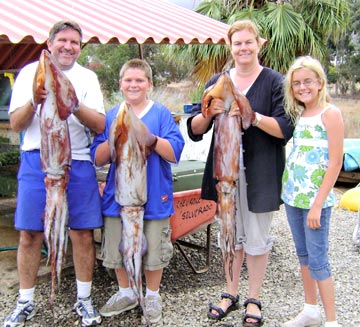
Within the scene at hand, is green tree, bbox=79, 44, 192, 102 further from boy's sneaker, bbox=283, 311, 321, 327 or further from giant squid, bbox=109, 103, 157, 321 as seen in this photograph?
giant squid, bbox=109, 103, 157, 321

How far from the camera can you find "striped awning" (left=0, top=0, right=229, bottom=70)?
421 centimetres

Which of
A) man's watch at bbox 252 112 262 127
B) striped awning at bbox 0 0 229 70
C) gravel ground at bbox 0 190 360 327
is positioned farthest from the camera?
striped awning at bbox 0 0 229 70

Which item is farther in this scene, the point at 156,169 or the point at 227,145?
the point at 156,169

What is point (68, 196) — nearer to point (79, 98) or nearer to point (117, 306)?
point (79, 98)

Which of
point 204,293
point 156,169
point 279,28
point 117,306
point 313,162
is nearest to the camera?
point 313,162

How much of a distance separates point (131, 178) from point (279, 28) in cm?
849

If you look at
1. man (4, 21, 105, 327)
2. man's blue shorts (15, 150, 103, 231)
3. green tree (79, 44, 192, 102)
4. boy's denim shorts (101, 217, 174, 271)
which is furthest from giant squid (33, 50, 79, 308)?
green tree (79, 44, 192, 102)

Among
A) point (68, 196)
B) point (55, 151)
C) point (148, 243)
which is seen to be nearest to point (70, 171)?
point (68, 196)

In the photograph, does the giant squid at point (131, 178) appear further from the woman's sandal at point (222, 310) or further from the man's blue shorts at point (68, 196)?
the woman's sandal at point (222, 310)

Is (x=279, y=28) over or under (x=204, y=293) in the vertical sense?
over

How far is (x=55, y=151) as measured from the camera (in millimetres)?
2773

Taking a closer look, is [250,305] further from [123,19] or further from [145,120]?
[123,19]

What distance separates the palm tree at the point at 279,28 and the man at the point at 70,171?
25.9ft

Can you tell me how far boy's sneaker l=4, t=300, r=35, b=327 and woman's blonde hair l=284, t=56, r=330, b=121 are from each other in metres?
2.26
